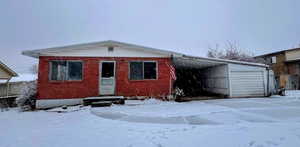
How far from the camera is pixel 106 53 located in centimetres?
878

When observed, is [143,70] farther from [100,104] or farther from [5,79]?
[5,79]

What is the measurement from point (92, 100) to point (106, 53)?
2716mm

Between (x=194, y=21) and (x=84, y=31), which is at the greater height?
(x=194, y=21)

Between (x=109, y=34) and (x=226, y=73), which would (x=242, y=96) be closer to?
(x=226, y=73)

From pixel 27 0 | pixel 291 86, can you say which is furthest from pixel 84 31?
pixel 291 86

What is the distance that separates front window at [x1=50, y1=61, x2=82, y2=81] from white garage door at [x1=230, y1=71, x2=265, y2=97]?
9.59 meters

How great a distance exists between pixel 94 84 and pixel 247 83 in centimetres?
969

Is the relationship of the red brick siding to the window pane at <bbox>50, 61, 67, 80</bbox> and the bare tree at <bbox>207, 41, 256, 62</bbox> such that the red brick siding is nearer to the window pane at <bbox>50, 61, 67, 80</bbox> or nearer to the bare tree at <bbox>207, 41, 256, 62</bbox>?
the window pane at <bbox>50, 61, 67, 80</bbox>

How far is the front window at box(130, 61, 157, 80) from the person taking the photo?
9.05 m

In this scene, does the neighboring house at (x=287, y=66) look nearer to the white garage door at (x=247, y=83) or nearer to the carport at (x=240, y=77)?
the carport at (x=240, y=77)

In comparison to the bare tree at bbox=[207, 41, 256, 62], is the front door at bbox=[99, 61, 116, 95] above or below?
below

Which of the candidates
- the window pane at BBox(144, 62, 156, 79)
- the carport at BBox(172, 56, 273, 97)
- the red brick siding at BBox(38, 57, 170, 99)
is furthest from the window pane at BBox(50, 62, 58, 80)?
the carport at BBox(172, 56, 273, 97)

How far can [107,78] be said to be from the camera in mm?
8773

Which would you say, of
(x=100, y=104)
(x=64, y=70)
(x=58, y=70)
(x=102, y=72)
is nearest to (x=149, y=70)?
(x=102, y=72)
